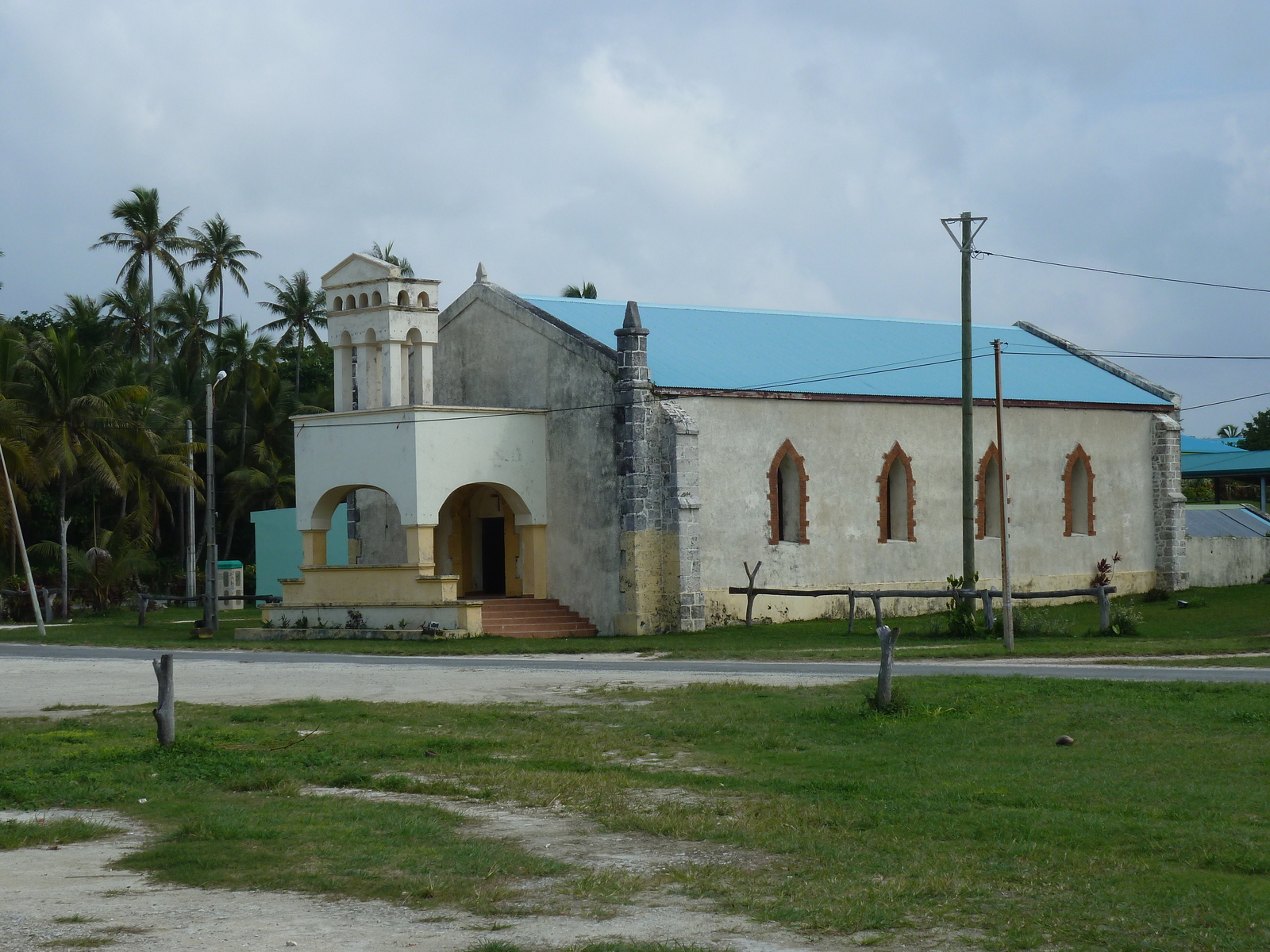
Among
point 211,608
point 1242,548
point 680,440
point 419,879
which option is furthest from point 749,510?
point 419,879

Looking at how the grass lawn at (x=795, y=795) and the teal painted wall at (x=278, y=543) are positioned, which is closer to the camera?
the grass lawn at (x=795, y=795)

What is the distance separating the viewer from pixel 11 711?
1880 centimetres

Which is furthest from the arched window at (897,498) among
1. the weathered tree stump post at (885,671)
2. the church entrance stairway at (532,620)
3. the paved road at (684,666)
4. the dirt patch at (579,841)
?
the dirt patch at (579,841)

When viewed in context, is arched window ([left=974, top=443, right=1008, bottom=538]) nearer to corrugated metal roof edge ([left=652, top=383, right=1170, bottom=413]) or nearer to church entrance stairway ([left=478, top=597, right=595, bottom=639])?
corrugated metal roof edge ([left=652, top=383, right=1170, bottom=413])

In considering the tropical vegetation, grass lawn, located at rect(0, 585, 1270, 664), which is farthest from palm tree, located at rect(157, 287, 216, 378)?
grass lawn, located at rect(0, 585, 1270, 664)

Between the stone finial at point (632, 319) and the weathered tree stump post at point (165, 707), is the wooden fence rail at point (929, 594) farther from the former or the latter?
the weathered tree stump post at point (165, 707)

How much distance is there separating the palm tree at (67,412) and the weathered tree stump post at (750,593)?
22137 mm

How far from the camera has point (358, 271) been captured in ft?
116

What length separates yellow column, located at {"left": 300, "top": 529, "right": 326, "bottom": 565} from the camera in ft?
117

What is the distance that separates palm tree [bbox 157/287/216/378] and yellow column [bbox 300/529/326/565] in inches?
1147

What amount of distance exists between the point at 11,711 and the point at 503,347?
19.1 meters

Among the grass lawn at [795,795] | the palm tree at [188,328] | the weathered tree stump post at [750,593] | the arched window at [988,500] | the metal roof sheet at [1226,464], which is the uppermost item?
the palm tree at [188,328]

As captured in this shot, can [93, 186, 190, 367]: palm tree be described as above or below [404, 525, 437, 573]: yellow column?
above

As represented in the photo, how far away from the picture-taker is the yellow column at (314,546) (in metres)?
35.6
